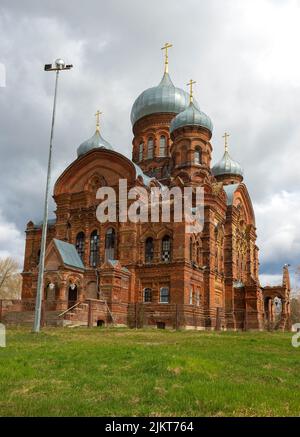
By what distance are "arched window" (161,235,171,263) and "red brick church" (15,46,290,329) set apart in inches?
2.8

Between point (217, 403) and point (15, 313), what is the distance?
2186 cm

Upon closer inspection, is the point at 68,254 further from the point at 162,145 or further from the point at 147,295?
the point at 162,145

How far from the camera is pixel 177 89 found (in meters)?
42.6

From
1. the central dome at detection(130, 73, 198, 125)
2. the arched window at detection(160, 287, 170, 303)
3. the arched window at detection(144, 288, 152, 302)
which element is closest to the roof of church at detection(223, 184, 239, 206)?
the central dome at detection(130, 73, 198, 125)

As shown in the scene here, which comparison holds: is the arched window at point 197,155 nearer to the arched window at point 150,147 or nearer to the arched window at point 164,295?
the arched window at point 150,147

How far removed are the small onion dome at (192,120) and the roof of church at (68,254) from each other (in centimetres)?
1289

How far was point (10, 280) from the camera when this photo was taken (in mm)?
58938

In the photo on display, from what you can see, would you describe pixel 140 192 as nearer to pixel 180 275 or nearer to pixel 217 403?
pixel 180 275

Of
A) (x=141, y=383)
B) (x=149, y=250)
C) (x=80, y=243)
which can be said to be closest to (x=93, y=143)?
(x=80, y=243)

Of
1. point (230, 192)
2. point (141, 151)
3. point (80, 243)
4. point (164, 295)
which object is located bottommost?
point (164, 295)

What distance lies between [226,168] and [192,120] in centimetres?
1021

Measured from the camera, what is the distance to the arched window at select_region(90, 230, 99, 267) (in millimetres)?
32500

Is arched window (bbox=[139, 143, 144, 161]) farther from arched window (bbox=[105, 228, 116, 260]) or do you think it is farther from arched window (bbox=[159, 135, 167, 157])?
arched window (bbox=[105, 228, 116, 260])
